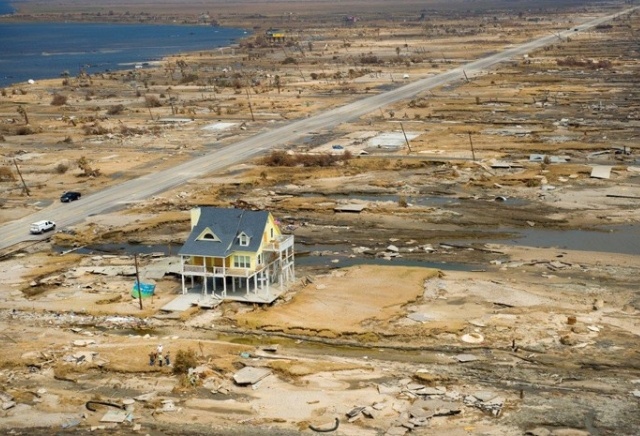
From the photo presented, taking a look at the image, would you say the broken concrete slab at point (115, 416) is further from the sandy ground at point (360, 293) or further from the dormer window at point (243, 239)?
the dormer window at point (243, 239)

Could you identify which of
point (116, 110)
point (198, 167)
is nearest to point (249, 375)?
point (198, 167)

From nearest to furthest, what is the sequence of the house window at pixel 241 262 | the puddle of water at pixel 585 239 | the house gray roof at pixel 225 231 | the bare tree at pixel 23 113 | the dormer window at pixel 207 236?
1. the house gray roof at pixel 225 231
2. the house window at pixel 241 262
3. the dormer window at pixel 207 236
4. the puddle of water at pixel 585 239
5. the bare tree at pixel 23 113

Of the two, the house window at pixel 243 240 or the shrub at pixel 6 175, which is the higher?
the house window at pixel 243 240

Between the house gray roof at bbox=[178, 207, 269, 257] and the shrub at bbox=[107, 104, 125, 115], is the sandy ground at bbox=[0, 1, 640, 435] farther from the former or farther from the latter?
the shrub at bbox=[107, 104, 125, 115]

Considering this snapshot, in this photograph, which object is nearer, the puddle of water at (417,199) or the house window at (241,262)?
the house window at (241,262)

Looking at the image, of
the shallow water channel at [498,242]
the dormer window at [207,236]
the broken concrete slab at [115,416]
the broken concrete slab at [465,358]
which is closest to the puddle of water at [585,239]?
the shallow water channel at [498,242]

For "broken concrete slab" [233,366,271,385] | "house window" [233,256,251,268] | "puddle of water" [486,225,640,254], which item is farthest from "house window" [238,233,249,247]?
"puddle of water" [486,225,640,254]
